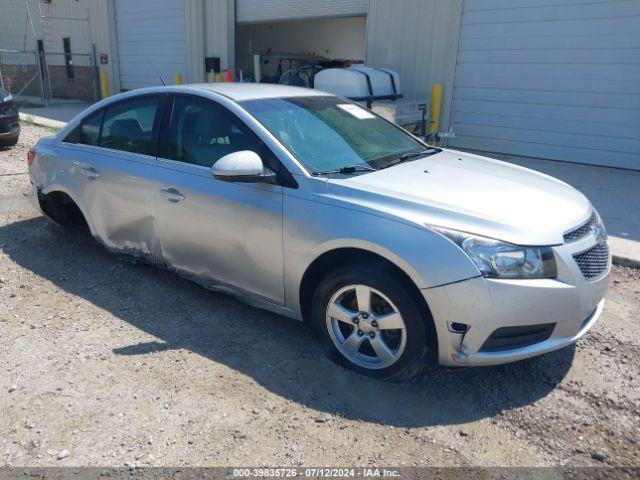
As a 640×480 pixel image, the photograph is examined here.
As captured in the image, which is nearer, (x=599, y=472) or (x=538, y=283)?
(x=599, y=472)

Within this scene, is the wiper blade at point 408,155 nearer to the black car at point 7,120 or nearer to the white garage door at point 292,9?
the white garage door at point 292,9

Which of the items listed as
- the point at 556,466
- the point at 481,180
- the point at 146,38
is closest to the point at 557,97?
the point at 481,180

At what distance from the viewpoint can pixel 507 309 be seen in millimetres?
2686

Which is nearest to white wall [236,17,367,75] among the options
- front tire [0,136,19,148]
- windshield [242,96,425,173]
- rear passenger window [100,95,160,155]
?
front tire [0,136,19,148]

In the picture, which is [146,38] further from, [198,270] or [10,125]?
[198,270]

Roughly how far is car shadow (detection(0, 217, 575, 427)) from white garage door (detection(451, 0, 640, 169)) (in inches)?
244

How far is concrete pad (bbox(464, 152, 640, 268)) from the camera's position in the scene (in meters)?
5.21

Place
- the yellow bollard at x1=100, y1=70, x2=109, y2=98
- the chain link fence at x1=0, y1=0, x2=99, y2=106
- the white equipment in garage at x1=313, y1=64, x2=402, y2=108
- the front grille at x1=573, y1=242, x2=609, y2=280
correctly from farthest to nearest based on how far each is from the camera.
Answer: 1. the chain link fence at x1=0, y1=0, x2=99, y2=106
2. the yellow bollard at x1=100, y1=70, x2=109, y2=98
3. the white equipment in garage at x1=313, y1=64, x2=402, y2=108
4. the front grille at x1=573, y1=242, x2=609, y2=280

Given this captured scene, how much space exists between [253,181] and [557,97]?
7236 mm

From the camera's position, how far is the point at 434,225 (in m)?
2.79

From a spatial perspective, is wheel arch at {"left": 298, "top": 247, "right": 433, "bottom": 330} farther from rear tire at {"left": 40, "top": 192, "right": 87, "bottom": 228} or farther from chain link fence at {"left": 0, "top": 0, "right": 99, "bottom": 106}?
chain link fence at {"left": 0, "top": 0, "right": 99, "bottom": 106}

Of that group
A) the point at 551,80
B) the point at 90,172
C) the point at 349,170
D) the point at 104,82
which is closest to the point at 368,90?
the point at 551,80

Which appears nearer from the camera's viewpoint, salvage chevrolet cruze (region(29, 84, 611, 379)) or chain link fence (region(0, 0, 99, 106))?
salvage chevrolet cruze (region(29, 84, 611, 379))

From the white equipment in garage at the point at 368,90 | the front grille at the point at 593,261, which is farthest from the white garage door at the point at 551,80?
the front grille at the point at 593,261
